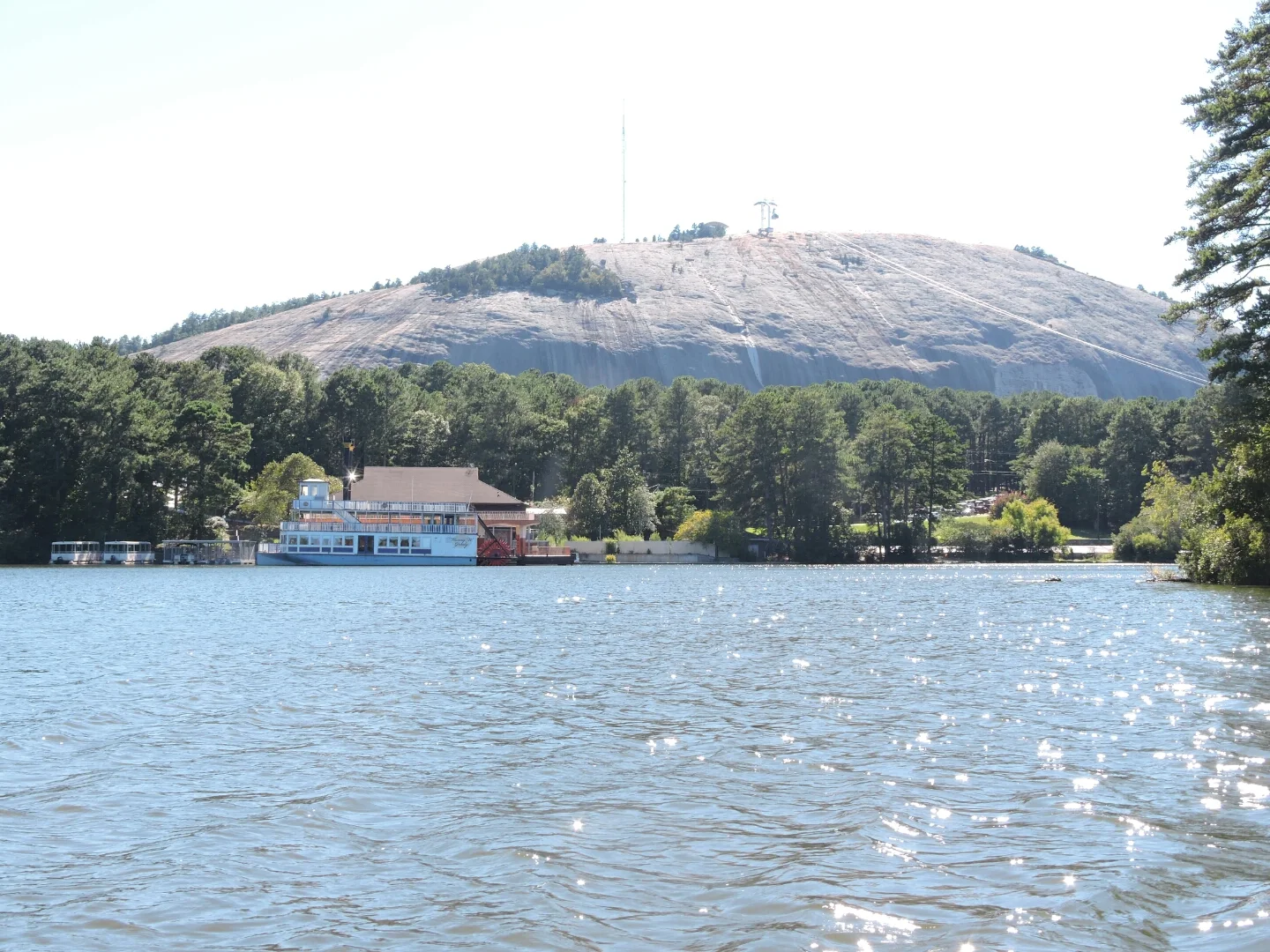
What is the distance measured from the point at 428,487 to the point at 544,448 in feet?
73.6

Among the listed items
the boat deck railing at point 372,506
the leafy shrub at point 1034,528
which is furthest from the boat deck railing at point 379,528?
the leafy shrub at point 1034,528

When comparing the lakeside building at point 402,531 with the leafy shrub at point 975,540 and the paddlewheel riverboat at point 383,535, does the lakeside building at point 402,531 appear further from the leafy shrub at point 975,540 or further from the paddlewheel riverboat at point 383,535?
the leafy shrub at point 975,540

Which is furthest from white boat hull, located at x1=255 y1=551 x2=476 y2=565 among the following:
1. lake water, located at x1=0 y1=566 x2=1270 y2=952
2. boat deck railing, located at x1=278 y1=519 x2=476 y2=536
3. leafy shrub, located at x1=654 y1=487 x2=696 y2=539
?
lake water, located at x1=0 y1=566 x2=1270 y2=952

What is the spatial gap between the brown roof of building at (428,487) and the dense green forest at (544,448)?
999 centimetres

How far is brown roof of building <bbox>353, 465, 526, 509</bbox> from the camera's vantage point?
351 ft

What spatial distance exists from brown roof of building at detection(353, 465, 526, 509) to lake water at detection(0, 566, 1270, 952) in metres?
77.2

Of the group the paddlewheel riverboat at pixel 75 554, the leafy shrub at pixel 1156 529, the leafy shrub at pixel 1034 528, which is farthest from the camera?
the leafy shrub at pixel 1034 528

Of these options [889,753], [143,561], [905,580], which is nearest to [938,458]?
[905,580]

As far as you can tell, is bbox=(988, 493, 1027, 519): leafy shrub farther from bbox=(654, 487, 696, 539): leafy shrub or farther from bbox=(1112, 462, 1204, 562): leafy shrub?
bbox=(654, 487, 696, 539): leafy shrub

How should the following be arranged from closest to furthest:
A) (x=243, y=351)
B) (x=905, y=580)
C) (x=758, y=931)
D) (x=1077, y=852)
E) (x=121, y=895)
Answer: (x=758, y=931) < (x=121, y=895) < (x=1077, y=852) < (x=905, y=580) < (x=243, y=351)

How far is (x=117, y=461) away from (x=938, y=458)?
7088 cm

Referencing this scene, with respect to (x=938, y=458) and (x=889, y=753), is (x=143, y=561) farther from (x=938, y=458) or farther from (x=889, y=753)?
(x=889, y=753)

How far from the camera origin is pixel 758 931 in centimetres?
867

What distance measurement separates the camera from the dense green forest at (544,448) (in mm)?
91125
